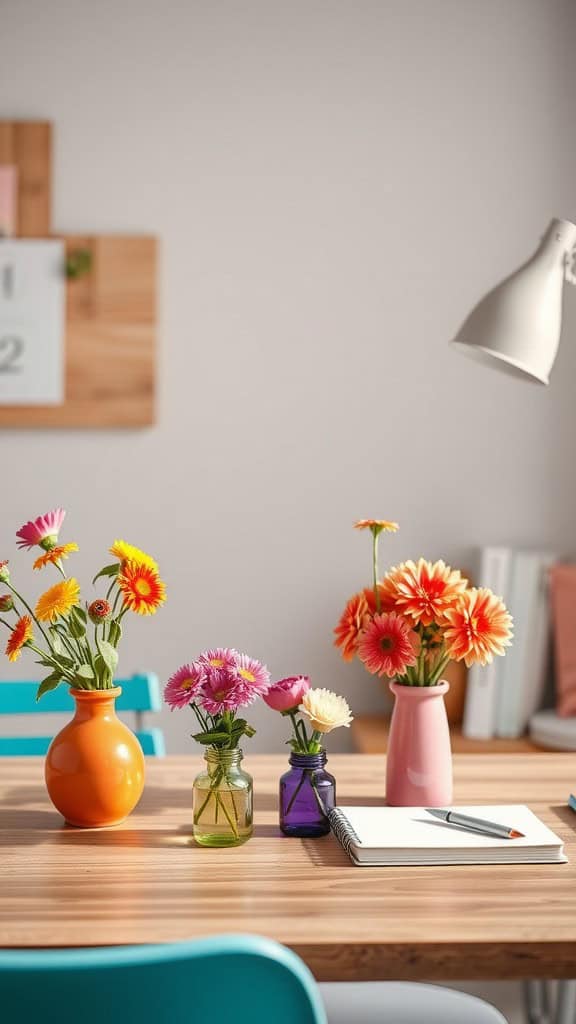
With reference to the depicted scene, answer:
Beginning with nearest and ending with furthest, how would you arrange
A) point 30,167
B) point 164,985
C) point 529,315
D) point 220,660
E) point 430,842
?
point 164,985, point 430,842, point 220,660, point 529,315, point 30,167

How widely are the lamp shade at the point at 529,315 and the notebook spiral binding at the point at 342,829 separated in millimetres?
639

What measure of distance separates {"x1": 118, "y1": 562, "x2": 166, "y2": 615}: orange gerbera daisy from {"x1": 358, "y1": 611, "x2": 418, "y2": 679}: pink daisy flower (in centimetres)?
27

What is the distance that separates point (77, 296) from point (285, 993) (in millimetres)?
2439

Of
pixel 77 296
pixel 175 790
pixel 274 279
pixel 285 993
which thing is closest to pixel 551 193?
pixel 274 279

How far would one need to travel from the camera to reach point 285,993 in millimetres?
763

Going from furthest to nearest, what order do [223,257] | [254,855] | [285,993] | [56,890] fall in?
1. [223,257]
2. [254,855]
3. [56,890]
4. [285,993]

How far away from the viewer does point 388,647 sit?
144cm

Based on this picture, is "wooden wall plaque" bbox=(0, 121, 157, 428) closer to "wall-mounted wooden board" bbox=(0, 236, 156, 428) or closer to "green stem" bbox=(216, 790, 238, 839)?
"wall-mounted wooden board" bbox=(0, 236, 156, 428)

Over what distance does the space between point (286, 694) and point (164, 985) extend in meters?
0.65

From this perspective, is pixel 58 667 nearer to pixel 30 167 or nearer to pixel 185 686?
pixel 185 686

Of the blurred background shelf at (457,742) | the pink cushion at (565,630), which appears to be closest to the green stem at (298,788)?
the blurred background shelf at (457,742)

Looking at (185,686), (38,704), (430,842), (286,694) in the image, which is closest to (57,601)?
(185,686)

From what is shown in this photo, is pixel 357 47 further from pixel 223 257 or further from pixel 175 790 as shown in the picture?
pixel 175 790

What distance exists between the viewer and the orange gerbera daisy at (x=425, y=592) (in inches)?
57.0
